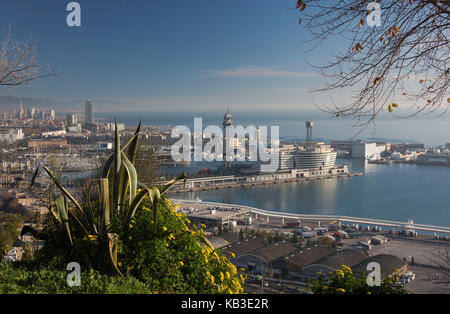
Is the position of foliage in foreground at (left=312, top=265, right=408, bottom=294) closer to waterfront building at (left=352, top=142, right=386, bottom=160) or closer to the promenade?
the promenade

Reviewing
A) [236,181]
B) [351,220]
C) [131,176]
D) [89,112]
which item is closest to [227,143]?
[236,181]

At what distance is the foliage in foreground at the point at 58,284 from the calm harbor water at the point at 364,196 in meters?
12.7

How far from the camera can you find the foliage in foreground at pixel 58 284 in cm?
101

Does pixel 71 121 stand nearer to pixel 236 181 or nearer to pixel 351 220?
pixel 236 181

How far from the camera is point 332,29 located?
1.26 meters

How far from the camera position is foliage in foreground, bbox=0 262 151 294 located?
101 cm

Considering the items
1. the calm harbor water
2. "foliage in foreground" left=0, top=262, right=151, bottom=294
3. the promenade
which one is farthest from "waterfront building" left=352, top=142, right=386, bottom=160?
"foliage in foreground" left=0, top=262, right=151, bottom=294

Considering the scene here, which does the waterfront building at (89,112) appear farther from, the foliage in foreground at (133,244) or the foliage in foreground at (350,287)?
the foliage in foreground at (350,287)

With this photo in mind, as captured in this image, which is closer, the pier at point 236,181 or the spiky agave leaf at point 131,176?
the spiky agave leaf at point 131,176
